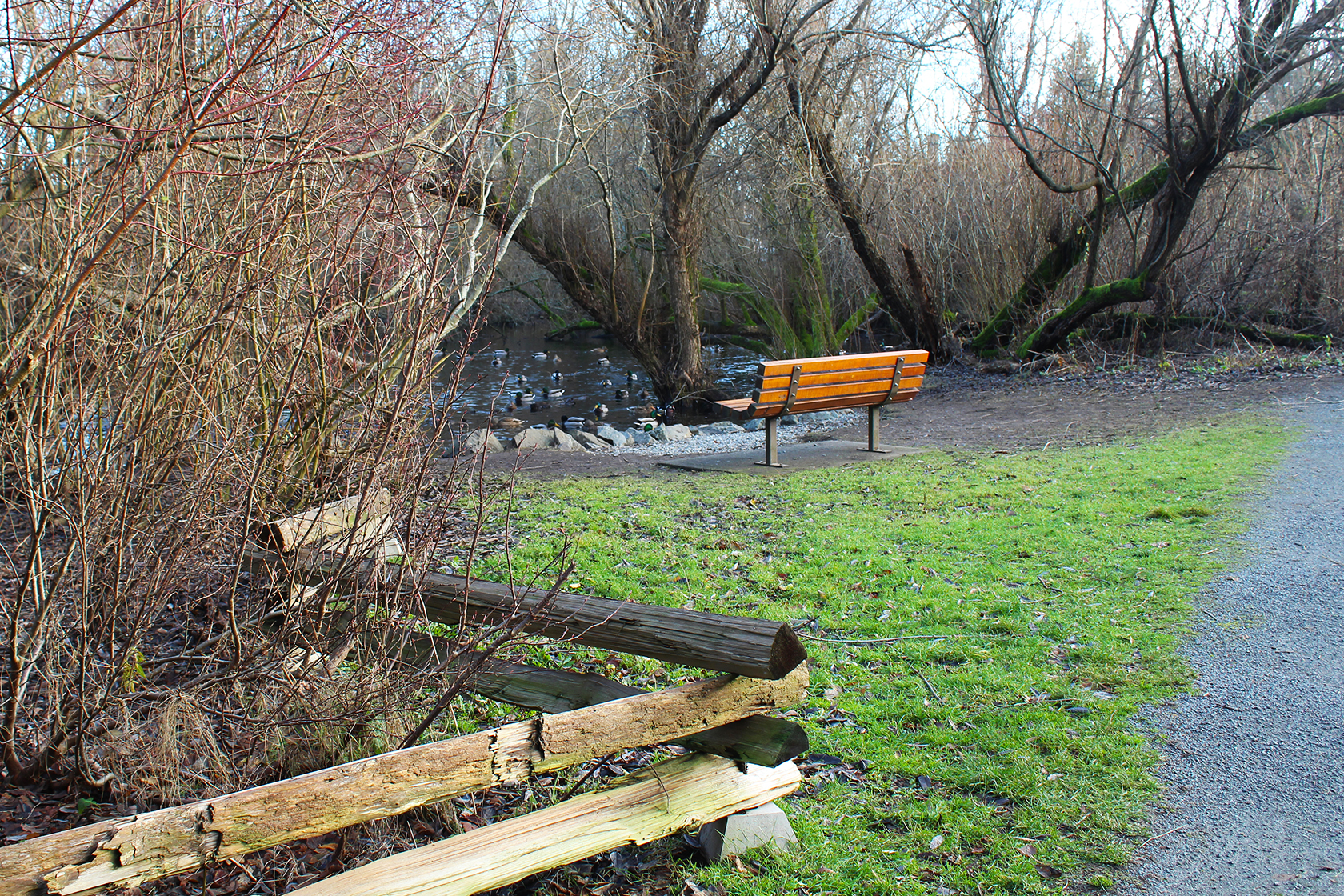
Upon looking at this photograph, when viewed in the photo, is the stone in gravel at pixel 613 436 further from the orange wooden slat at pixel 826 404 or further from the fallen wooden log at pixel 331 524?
the fallen wooden log at pixel 331 524

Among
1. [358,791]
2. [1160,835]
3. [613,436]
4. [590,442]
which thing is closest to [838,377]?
[590,442]

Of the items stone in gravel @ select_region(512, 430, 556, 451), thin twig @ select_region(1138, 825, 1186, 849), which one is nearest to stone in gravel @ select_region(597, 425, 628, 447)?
stone in gravel @ select_region(512, 430, 556, 451)

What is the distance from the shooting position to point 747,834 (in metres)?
3.14

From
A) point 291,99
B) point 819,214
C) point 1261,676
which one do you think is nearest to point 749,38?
point 819,214

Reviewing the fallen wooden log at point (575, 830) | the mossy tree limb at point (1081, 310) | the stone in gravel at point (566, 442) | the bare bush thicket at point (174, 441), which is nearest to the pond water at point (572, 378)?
the stone in gravel at point (566, 442)

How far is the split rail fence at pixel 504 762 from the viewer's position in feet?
7.23

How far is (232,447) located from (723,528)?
174 inches

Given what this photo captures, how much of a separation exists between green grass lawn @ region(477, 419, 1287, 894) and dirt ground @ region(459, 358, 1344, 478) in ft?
4.15

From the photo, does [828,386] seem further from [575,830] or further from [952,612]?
[575,830]

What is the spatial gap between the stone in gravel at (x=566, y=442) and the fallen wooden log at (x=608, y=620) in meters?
9.03

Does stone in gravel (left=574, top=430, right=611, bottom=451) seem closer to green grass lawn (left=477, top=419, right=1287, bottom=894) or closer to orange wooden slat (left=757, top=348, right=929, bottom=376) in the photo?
green grass lawn (left=477, top=419, right=1287, bottom=894)

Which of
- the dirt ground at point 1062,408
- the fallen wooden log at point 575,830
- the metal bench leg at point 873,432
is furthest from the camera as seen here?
the dirt ground at point 1062,408

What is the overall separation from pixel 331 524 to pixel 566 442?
31.4ft

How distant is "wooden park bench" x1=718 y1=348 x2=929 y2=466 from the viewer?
9.23 metres
